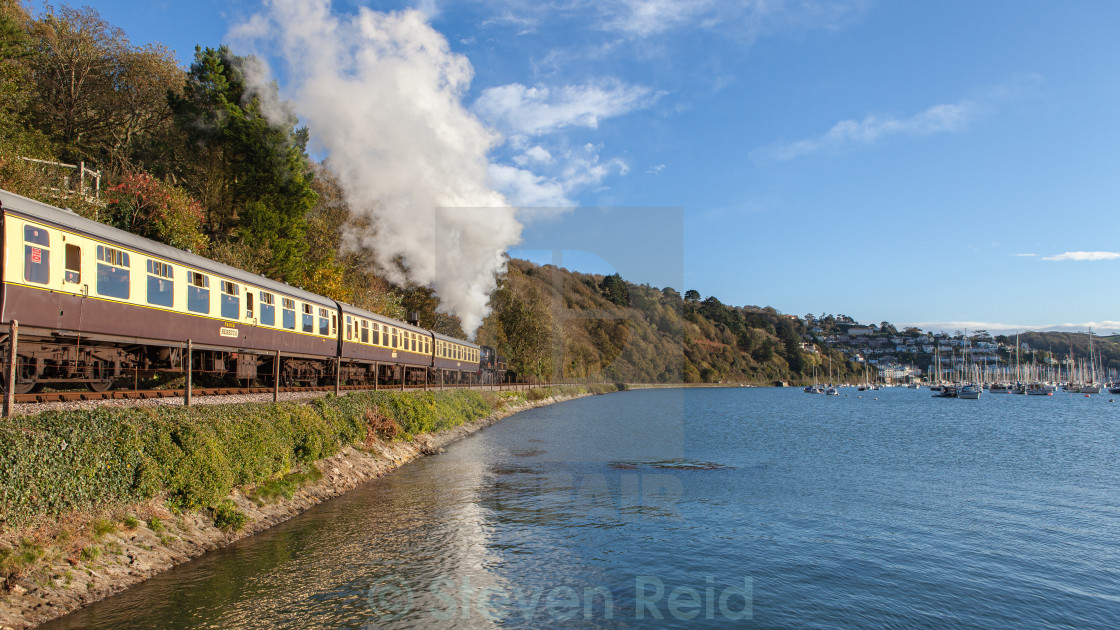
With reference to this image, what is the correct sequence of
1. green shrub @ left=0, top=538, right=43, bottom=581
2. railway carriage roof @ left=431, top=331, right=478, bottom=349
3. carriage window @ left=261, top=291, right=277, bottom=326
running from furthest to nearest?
railway carriage roof @ left=431, top=331, right=478, bottom=349, carriage window @ left=261, top=291, right=277, bottom=326, green shrub @ left=0, top=538, right=43, bottom=581

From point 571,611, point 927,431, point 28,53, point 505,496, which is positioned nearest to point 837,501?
point 505,496

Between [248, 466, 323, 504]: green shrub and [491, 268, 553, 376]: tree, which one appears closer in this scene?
[248, 466, 323, 504]: green shrub

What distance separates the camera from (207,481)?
1236cm

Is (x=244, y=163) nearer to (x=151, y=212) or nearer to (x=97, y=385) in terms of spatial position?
(x=151, y=212)

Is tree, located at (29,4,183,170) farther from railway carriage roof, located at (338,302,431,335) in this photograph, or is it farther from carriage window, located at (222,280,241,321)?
carriage window, located at (222,280,241,321)

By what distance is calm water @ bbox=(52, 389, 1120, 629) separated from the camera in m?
10.0

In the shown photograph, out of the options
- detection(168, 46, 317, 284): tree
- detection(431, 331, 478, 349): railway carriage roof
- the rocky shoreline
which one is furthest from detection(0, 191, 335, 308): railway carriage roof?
detection(431, 331, 478, 349): railway carriage roof

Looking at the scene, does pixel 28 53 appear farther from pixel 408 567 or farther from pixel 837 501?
pixel 837 501

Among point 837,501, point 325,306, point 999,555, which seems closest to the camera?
point 999,555

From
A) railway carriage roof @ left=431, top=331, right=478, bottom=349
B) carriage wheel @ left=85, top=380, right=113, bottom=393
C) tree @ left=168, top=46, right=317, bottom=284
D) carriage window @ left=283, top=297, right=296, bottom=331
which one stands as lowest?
carriage wheel @ left=85, top=380, right=113, bottom=393

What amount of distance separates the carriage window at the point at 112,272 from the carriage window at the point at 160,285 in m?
0.97

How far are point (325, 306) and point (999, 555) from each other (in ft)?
82.8

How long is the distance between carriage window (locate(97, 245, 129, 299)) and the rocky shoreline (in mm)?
6039

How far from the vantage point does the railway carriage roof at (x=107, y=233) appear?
1259 cm
